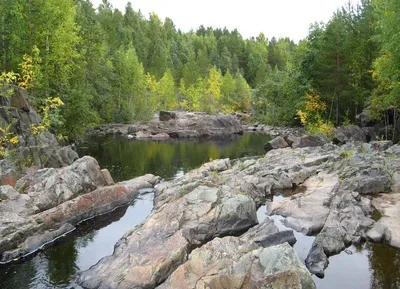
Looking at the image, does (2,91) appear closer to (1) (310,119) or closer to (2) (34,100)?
(2) (34,100)

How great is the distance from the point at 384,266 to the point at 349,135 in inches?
1172

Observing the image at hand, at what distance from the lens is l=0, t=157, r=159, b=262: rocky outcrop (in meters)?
18.7

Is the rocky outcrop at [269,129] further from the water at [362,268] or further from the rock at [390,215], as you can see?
the water at [362,268]

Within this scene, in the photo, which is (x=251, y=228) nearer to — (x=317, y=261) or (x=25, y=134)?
(x=317, y=261)

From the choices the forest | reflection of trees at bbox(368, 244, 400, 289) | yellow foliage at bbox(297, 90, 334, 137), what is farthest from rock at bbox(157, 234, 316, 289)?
yellow foliage at bbox(297, 90, 334, 137)

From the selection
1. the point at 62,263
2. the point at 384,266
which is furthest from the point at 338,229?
the point at 62,263

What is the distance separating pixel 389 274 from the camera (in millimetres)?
14461

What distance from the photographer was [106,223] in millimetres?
22656

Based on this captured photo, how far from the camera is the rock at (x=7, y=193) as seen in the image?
20641 millimetres

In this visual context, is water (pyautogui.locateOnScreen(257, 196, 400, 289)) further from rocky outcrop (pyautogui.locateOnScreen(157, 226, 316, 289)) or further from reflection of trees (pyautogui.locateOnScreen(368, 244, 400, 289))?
rocky outcrop (pyautogui.locateOnScreen(157, 226, 316, 289))

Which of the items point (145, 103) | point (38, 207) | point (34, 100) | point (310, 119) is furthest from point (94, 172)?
point (145, 103)

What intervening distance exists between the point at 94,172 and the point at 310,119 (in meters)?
35.1

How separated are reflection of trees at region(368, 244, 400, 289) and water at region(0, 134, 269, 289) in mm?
11813

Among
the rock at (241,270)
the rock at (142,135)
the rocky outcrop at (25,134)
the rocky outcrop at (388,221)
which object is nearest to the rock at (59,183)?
the rocky outcrop at (25,134)
